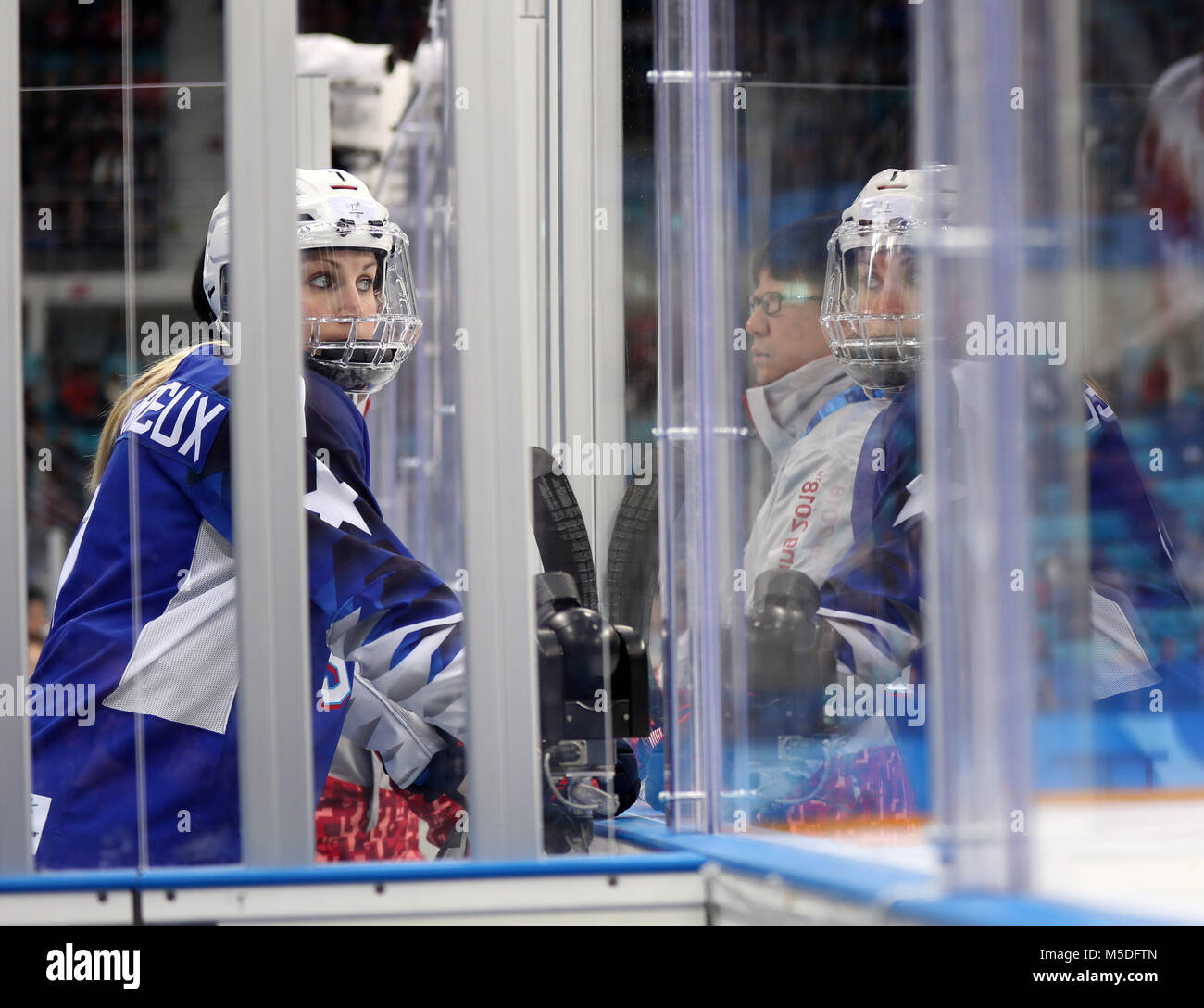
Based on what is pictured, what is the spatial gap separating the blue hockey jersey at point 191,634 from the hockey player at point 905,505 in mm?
449

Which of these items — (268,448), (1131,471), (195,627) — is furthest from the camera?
(195,627)

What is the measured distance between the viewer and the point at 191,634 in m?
1.68

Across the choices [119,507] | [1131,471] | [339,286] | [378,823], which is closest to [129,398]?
[119,507]

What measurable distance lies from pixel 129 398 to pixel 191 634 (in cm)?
31

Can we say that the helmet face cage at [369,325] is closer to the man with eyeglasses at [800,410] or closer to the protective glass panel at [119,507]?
the protective glass panel at [119,507]

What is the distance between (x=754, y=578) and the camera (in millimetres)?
1715

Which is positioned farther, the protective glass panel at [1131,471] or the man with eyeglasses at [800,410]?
the man with eyeglasses at [800,410]

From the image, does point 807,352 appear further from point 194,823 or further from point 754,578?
point 194,823

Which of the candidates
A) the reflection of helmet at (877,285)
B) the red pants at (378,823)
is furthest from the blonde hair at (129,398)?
the reflection of helmet at (877,285)

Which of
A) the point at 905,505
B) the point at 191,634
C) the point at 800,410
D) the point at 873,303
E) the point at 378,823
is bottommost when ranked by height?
the point at 378,823

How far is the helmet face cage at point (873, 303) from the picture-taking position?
165cm

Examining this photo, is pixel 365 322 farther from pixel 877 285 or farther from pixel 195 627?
pixel 877 285
